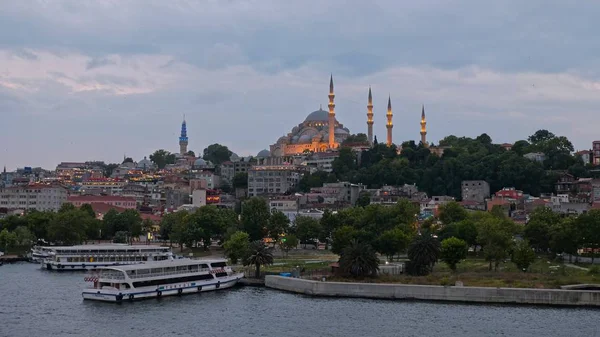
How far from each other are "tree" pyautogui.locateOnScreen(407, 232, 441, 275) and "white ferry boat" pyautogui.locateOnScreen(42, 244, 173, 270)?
81.7ft

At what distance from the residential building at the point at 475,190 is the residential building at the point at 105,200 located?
50.5 metres

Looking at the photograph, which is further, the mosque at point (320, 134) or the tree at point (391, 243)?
the mosque at point (320, 134)

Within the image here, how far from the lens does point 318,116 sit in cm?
19025

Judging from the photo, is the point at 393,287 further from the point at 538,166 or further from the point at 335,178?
the point at 335,178

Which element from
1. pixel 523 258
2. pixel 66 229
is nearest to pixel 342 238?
pixel 523 258

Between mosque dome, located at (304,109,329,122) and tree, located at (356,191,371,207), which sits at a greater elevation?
mosque dome, located at (304,109,329,122)

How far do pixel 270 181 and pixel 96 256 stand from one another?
65.5 metres

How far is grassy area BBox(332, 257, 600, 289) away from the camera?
57.7m

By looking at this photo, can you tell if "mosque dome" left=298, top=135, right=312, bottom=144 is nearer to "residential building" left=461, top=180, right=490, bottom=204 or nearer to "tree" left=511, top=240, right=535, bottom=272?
"residential building" left=461, top=180, right=490, bottom=204

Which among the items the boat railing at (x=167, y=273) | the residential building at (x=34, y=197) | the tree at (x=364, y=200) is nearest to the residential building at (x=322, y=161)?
the tree at (x=364, y=200)

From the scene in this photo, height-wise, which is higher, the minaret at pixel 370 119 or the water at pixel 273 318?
the minaret at pixel 370 119

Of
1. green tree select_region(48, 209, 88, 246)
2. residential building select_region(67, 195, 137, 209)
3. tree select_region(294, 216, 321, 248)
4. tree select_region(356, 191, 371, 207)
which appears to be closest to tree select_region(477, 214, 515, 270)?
tree select_region(294, 216, 321, 248)

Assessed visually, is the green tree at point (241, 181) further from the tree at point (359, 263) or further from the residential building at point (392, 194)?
the tree at point (359, 263)

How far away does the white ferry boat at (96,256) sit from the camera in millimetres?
80625
